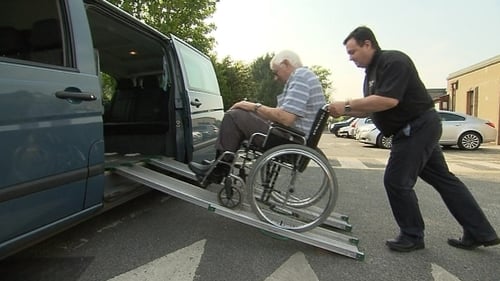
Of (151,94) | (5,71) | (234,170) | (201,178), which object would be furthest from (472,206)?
(151,94)

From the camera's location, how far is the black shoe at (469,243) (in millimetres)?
3164

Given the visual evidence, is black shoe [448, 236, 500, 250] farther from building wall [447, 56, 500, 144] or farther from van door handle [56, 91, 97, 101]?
building wall [447, 56, 500, 144]

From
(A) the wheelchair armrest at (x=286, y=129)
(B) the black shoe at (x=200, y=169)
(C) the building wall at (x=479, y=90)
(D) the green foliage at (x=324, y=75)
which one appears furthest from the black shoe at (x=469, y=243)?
(D) the green foliage at (x=324, y=75)

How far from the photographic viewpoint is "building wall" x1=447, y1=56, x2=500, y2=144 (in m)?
20.0

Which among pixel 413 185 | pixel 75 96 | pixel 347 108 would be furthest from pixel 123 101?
pixel 413 185

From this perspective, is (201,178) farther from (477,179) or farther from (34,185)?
(477,179)

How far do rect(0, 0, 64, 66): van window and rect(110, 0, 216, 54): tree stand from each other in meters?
10.0

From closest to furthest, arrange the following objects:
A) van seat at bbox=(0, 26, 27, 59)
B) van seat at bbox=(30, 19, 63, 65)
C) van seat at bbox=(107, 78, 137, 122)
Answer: van seat at bbox=(30, 19, 63, 65), van seat at bbox=(0, 26, 27, 59), van seat at bbox=(107, 78, 137, 122)

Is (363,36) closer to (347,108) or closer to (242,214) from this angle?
(347,108)

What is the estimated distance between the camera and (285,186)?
11.5ft

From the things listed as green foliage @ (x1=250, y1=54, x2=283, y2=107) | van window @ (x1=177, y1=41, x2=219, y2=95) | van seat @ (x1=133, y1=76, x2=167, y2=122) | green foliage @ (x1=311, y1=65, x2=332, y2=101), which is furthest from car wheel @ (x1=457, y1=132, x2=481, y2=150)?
green foliage @ (x1=311, y1=65, x2=332, y2=101)

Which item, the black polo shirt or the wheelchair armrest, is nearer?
the black polo shirt

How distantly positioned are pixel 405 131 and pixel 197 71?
3.04 m

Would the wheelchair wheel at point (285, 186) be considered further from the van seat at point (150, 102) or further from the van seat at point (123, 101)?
the van seat at point (123, 101)
